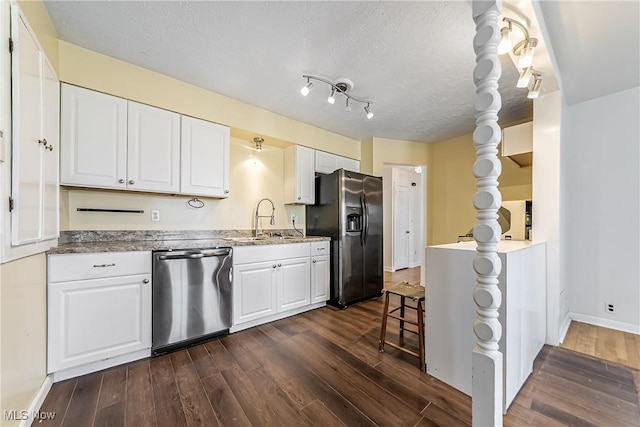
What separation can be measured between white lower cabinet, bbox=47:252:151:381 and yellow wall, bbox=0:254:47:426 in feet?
0.22

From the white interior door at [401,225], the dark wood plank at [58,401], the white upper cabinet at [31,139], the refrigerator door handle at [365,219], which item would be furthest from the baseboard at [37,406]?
the white interior door at [401,225]

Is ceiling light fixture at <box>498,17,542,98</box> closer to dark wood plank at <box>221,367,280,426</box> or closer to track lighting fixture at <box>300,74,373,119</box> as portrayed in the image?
track lighting fixture at <box>300,74,373,119</box>

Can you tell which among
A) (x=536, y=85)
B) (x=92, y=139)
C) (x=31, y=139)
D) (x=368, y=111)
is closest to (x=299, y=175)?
(x=368, y=111)

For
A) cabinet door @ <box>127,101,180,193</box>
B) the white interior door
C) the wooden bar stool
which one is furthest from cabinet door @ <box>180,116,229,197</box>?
the white interior door

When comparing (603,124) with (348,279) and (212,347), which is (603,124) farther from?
(212,347)

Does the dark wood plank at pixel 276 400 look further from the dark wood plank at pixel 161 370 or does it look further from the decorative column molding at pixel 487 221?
the decorative column molding at pixel 487 221

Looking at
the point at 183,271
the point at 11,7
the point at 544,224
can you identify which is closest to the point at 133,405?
the point at 183,271

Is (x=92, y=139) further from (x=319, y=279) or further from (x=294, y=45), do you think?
(x=319, y=279)

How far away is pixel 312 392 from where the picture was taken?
161cm

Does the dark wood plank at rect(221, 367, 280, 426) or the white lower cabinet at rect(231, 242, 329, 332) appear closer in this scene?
the dark wood plank at rect(221, 367, 280, 426)

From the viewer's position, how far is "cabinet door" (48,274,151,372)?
1.66 m

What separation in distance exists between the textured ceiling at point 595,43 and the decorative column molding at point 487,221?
1011 millimetres

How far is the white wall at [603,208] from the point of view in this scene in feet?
8.32

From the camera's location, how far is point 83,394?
1.58 meters
